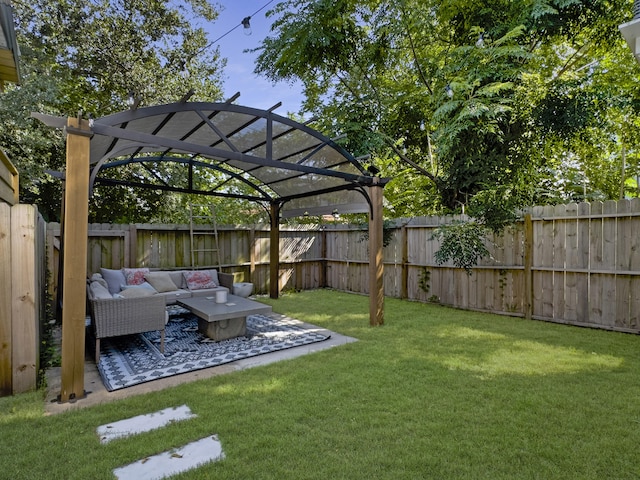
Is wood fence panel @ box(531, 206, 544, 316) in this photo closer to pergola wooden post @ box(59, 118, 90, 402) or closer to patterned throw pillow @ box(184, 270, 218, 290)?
patterned throw pillow @ box(184, 270, 218, 290)

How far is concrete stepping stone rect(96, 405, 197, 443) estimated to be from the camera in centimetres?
233

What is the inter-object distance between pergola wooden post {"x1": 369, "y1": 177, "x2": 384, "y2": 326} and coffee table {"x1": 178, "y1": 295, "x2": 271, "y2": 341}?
1.58 metres

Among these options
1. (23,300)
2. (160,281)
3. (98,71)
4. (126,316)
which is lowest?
(126,316)

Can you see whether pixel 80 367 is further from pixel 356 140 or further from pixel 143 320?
pixel 356 140

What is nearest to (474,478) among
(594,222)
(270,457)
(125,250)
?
(270,457)

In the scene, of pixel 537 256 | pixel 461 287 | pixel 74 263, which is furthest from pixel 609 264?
pixel 74 263

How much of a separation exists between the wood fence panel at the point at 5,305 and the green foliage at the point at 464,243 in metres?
5.53

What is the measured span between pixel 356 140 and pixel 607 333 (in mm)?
5588

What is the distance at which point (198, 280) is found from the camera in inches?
254

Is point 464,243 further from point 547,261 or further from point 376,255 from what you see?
point 376,255

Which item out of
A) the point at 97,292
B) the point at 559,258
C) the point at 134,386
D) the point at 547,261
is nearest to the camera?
the point at 134,386

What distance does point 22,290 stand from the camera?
293 cm

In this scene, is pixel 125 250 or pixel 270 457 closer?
pixel 270 457

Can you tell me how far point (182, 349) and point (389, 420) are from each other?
9.28ft
